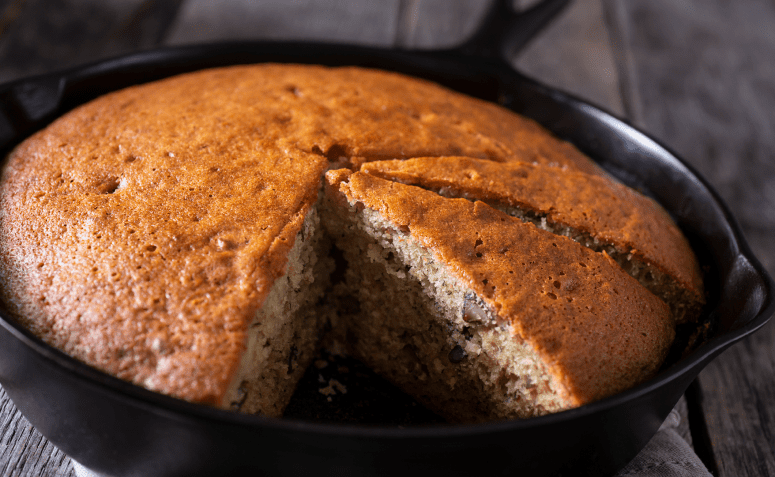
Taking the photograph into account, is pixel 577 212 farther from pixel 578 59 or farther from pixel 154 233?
pixel 578 59

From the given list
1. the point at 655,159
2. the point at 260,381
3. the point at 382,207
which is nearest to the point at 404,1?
the point at 655,159

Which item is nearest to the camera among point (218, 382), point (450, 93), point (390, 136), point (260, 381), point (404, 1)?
point (218, 382)

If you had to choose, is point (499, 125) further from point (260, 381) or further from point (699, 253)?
point (260, 381)

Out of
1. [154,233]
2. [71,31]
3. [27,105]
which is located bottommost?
[71,31]

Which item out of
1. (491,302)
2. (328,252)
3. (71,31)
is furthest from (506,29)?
(71,31)

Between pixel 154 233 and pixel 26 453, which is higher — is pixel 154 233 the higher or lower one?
the higher one

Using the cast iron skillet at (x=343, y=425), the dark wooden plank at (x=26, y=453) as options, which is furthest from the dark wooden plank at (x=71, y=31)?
the dark wooden plank at (x=26, y=453)

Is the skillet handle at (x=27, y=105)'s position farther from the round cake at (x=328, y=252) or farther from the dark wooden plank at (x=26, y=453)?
the dark wooden plank at (x=26, y=453)
